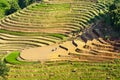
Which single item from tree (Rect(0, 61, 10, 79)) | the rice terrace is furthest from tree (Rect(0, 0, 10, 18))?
tree (Rect(0, 61, 10, 79))

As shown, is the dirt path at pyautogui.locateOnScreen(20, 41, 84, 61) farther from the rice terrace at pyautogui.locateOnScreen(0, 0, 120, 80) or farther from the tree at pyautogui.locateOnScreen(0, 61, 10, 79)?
the tree at pyautogui.locateOnScreen(0, 61, 10, 79)

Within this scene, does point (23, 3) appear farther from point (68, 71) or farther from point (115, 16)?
point (68, 71)

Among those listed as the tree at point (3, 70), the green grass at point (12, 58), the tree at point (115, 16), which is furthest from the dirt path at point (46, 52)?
the tree at point (115, 16)

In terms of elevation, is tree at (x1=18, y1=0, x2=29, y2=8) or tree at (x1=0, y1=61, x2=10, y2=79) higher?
tree at (x1=18, y1=0, x2=29, y2=8)

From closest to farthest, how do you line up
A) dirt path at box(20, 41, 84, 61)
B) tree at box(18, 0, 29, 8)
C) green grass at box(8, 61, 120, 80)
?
1. green grass at box(8, 61, 120, 80)
2. dirt path at box(20, 41, 84, 61)
3. tree at box(18, 0, 29, 8)

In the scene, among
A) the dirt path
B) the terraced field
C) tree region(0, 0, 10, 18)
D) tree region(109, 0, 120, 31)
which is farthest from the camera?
tree region(0, 0, 10, 18)

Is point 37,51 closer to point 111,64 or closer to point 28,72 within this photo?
point 28,72

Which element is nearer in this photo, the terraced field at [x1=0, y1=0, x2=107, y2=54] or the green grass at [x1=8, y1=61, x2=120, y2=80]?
the green grass at [x1=8, y1=61, x2=120, y2=80]

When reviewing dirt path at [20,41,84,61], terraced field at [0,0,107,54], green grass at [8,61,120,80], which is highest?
terraced field at [0,0,107,54]
